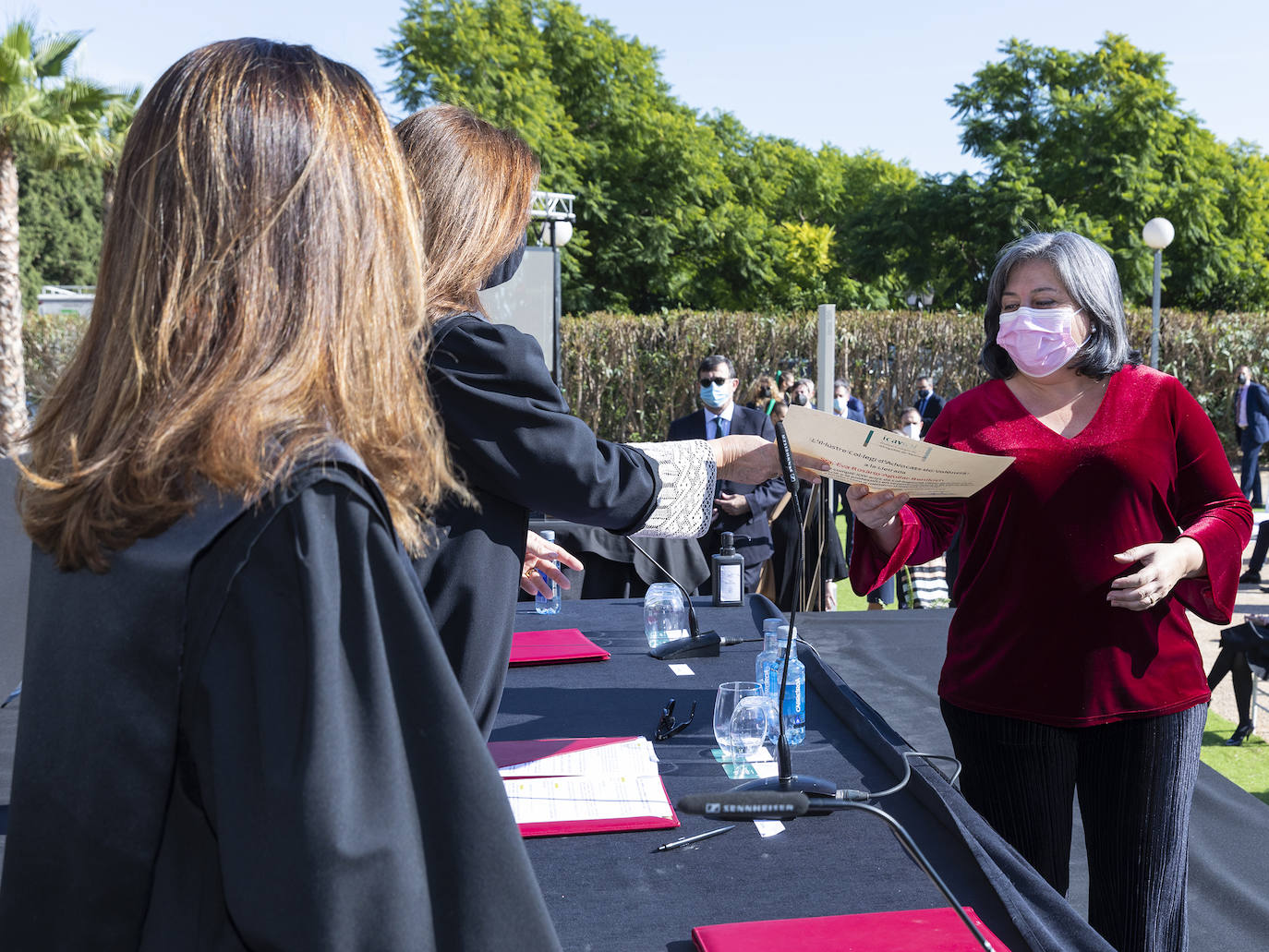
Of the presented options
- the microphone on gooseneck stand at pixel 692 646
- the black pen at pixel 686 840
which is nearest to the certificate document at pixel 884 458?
the black pen at pixel 686 840

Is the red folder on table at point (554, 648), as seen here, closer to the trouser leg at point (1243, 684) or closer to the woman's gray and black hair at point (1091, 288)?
the woman's gray and black hair at point (1091, 288)

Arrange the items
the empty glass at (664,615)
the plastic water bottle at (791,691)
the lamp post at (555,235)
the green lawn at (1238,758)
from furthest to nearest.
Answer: the lamp post at (555,235) < the green lawn at (1238,758) < the empty glass at (664,615) < the plastic water bottle at (791,691)

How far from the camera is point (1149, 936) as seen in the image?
6.37 feet

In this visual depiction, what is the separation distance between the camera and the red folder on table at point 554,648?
2.86 m

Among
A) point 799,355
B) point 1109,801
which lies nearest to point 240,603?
point 1109,801

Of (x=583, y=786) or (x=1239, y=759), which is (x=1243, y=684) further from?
(x=583, y=786)

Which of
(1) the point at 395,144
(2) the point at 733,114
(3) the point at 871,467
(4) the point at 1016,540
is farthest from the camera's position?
(2) the point at 733,114

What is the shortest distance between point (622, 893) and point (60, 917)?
0.89m

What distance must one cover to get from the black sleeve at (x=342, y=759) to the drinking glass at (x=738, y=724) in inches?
49.3

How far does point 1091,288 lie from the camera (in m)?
2.12

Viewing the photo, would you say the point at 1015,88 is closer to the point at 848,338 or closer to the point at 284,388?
the point at 848,338

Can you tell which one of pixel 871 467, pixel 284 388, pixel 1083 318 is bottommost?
pixel 871 467

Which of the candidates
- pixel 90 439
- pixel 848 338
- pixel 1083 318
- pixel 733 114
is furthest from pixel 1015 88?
pixel 90 439

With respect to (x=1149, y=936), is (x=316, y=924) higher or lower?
higher
